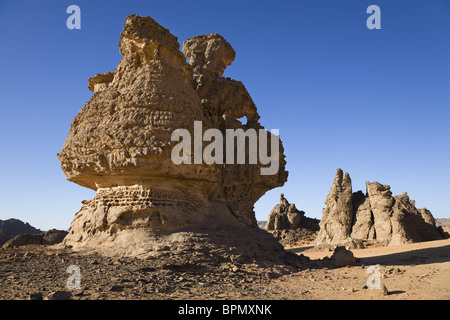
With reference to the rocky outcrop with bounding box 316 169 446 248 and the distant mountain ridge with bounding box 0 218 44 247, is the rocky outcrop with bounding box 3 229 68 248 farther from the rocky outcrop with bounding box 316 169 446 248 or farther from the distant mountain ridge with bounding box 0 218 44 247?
the distant mountain ridge with bounding box 0 218 44 247

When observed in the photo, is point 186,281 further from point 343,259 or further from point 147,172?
point 343,259

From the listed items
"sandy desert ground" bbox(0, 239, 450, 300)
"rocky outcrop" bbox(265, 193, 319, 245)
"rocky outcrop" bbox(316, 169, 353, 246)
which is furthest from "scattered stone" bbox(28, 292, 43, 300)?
"rocky outcrop" bbox(265, 193, 319, 245)

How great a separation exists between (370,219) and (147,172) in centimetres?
1641

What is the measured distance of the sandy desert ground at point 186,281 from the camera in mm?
5008

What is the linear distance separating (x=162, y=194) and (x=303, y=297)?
430cm

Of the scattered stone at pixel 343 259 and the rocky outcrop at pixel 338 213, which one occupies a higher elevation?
the rocky outcrop at pixel 338 213

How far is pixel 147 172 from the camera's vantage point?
8.04 m

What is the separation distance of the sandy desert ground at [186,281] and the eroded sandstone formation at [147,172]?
738 mm

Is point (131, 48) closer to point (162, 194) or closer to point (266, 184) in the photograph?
point (162, 194)

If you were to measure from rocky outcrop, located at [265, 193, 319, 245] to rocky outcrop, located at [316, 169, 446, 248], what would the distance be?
7188mm

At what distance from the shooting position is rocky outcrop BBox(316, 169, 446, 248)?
18.4 metres

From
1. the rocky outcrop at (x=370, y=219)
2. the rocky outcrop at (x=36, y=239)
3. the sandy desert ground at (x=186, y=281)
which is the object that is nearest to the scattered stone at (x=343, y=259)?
the sandy desert ground at (x=186, y=281)

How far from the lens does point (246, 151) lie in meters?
12.5

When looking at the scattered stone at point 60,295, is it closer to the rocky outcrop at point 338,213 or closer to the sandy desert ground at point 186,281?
the sandy desert ground at point 186,281
